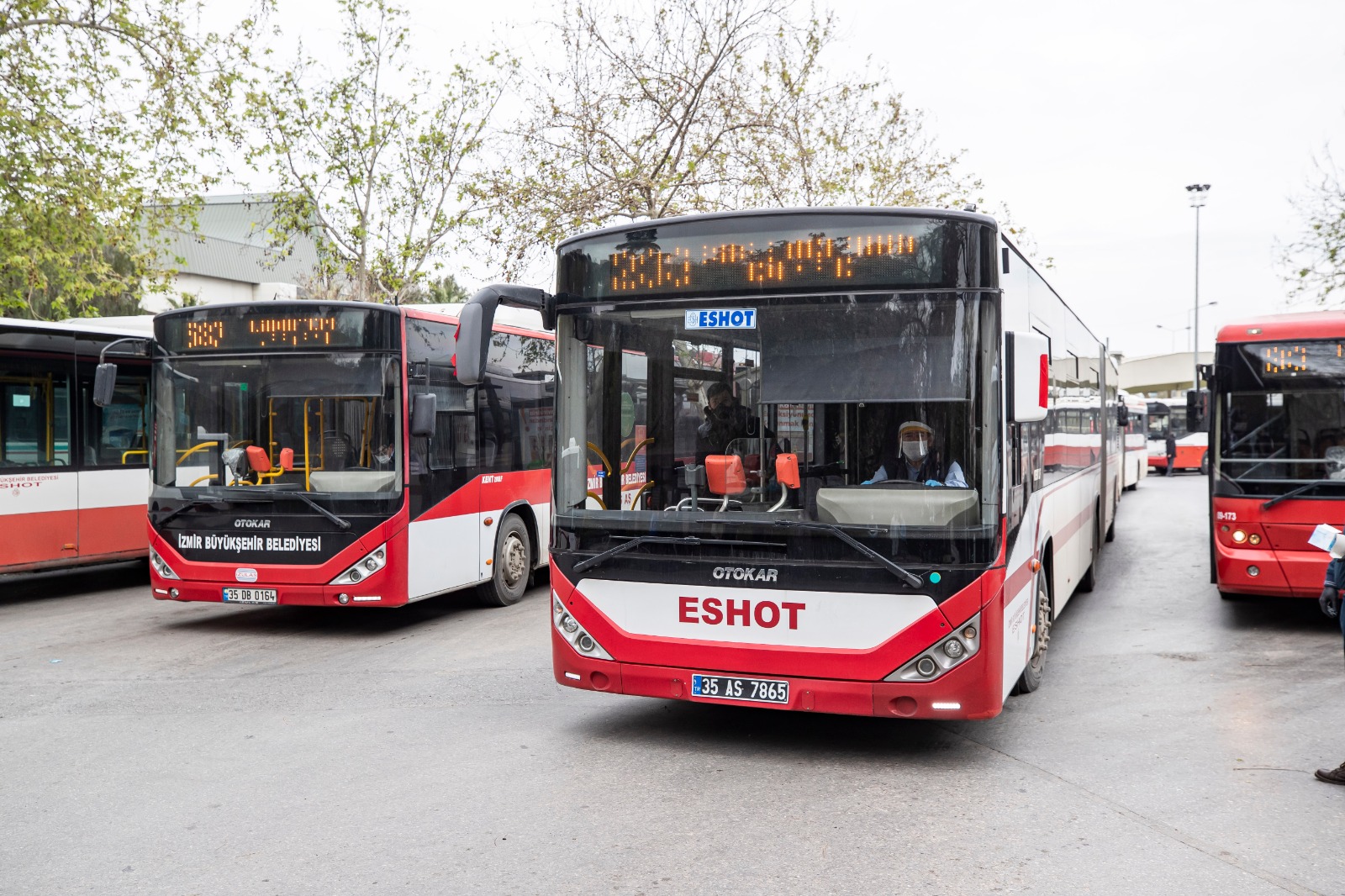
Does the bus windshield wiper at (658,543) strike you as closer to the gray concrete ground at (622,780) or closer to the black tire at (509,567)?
the gray concrete ground at (622,780)

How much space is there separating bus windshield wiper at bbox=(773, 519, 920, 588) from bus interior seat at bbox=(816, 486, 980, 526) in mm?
56

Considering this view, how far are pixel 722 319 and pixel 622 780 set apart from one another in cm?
239

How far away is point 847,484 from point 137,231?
16.8 m

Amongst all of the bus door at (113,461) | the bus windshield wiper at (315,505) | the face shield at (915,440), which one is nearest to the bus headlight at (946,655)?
the face shield at (915,440)

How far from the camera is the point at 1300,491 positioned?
9.30 metres

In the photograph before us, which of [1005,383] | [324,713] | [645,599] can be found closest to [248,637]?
[324,713]

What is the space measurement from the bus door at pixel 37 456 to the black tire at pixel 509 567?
4621 mm

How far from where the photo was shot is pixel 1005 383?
569 centimetres

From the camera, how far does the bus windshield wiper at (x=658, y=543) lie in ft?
19.4

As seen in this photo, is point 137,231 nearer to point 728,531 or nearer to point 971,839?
point 728,531

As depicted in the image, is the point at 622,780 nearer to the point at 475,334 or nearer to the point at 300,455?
the point at 475,334

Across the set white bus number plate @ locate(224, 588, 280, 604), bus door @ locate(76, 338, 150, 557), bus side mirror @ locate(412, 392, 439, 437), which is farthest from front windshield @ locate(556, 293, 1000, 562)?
bus door @ locate(76, 338, 150, 557)

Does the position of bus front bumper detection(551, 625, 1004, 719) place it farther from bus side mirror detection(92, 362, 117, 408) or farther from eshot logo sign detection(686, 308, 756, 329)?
bus side mirror detection(92, 362, 117, 408)

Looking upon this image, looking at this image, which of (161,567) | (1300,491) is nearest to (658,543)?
(161,567)
